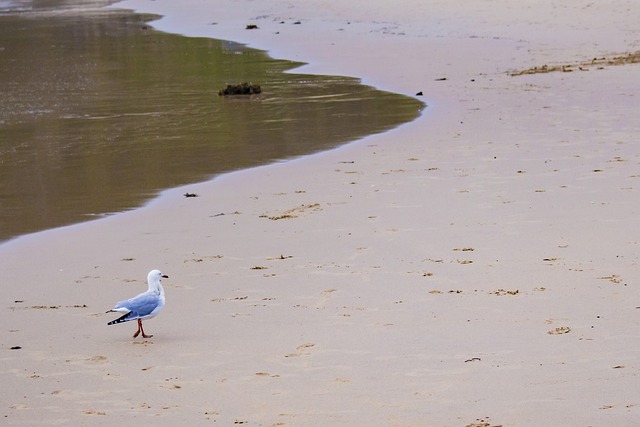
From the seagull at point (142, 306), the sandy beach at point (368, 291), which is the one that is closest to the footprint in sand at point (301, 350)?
the sandy beach at point (368, 291)

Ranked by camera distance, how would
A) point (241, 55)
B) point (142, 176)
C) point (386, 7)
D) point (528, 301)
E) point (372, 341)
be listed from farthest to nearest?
point (386, 7) → point (241, 55) → point (142, 176) → point (528, 301) → point (372, 341)

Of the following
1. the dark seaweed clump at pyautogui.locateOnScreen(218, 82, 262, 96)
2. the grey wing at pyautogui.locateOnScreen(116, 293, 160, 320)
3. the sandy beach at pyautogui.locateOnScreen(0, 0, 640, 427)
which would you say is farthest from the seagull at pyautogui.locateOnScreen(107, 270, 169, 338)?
the dark seaweed clump at pyautogui.locateOnScreen(218, 82, 262, 96)

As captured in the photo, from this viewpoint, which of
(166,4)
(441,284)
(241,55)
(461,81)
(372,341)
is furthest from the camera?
(166,4)

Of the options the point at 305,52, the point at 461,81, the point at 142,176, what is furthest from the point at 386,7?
the point at 142,176

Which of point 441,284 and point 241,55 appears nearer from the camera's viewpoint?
point 441,284

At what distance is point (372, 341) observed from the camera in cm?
685

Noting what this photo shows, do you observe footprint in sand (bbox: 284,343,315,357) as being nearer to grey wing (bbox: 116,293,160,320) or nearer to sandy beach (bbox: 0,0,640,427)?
sandy beach (bbox: 0,0,640,427)

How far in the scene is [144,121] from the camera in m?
18.1

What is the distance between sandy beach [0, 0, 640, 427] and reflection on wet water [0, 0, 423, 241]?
0.82m

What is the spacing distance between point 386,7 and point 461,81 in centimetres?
1716

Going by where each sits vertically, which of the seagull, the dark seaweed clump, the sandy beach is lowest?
the dark seaweed clump

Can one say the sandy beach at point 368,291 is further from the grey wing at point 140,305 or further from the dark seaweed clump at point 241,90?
the dark seaweed clump at point 241,90

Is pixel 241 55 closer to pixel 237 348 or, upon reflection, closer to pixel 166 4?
pixel 237 348

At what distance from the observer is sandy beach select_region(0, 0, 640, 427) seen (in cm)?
596
